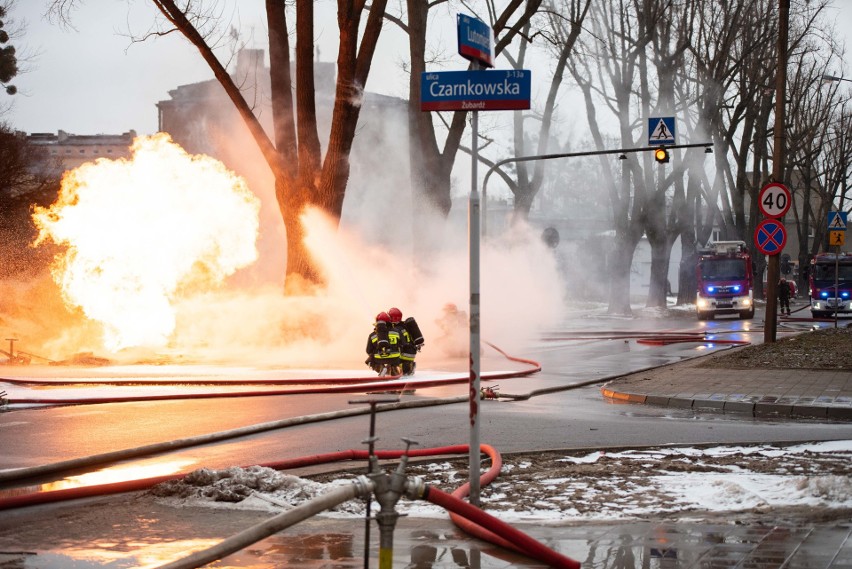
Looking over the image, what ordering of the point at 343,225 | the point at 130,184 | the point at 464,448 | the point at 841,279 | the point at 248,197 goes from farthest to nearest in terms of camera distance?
the point at 343,225, the point at 841,279, the point at 248,197, the point at 130,184, the point at 464,448

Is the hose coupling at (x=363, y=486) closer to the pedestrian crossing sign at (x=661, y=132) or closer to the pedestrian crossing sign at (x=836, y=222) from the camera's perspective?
the pedestrian crossing sign at (x=661, y=132)

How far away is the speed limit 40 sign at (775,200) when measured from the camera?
20.5 m

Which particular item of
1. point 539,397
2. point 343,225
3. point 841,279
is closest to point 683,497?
point 539,397

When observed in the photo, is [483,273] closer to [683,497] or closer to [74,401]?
[74,401]

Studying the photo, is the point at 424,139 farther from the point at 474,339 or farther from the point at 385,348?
the point at 474,339

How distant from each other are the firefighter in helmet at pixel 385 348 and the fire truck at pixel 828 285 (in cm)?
3169

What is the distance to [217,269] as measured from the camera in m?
26.0

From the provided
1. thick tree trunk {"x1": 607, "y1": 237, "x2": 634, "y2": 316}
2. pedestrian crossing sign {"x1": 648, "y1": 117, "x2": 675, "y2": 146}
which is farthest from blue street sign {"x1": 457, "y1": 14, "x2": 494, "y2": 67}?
thick tree trunk {"x1": 607, "y1": 237, "x2": 634, "y2": 316}

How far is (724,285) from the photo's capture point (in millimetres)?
43031

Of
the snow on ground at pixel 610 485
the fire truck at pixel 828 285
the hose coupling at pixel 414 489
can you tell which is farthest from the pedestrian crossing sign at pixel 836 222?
the hose coupling at pixel 414 489

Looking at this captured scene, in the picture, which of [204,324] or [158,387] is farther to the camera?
[204,324]

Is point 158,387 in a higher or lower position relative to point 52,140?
lower

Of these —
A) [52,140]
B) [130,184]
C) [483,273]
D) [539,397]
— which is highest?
[52,140]

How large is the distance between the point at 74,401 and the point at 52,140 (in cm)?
7668
